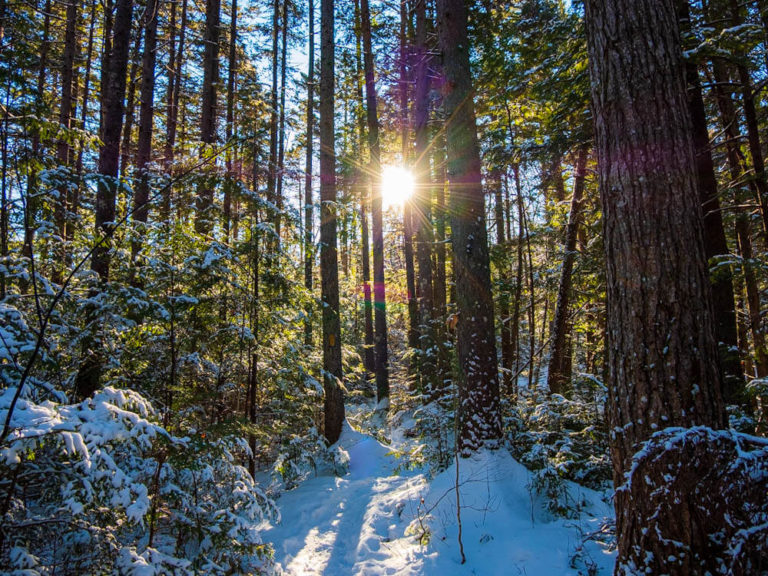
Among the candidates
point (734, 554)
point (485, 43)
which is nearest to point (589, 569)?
point (734, 554)

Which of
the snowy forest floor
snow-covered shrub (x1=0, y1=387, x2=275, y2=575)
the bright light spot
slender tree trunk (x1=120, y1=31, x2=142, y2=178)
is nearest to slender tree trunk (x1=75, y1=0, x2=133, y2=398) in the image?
snow-covered shrub (x1=0, y1=387, x2=275, y2=575)

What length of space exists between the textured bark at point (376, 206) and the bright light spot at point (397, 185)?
0.66 meters

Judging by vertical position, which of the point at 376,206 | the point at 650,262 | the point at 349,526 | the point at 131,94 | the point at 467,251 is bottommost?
the point at 349,526

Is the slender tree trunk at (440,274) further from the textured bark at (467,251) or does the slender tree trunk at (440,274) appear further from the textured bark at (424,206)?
the textured bark at (467,251)

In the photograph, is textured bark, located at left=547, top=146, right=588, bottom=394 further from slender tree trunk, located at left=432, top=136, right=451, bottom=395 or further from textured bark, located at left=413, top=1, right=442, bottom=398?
textured bark, located at left=413, top=1, right=442, bottom=398

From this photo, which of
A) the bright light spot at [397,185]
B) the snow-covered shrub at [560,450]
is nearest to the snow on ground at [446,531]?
the snow-covered shrub at [560,450]

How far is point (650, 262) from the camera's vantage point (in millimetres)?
2639

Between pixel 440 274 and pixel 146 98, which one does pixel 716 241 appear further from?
pixel 146 98

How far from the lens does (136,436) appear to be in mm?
2195

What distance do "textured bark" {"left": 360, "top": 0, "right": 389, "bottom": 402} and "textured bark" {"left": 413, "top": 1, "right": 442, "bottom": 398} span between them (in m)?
1.43

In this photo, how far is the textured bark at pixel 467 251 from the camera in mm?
5559

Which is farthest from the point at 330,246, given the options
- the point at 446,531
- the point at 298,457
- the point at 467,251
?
the point at 446,531

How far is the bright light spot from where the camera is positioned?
12801mm

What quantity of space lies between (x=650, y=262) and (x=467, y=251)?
342 centimetres
